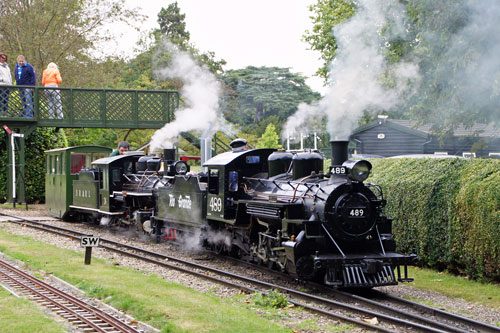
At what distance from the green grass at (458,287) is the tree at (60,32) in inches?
862

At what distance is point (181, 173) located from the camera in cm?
1462

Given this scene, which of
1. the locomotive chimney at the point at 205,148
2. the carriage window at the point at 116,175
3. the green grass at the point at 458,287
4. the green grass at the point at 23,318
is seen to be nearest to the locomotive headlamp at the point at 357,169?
the green grass at the point at 458,287

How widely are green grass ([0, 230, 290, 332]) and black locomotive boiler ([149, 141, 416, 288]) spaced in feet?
5.15

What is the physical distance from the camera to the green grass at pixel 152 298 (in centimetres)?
683

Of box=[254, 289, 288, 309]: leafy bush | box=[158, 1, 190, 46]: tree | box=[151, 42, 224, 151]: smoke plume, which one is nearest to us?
box=[254, 289, 288, 309]: leafy bush

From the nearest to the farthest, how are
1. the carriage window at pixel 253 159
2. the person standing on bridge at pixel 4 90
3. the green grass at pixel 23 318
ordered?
the green grass at pixel 23 318
the carriage window at pixel 253 159
the person standing on bridge at pixel 4 90

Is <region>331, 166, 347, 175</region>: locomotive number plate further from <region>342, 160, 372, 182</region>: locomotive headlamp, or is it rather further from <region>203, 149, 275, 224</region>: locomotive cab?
<region>203, 149, 275, 224</region>: locomotive cab

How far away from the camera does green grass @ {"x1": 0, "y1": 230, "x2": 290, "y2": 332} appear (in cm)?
683

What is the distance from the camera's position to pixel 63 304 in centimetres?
793

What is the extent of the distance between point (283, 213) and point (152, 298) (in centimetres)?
269

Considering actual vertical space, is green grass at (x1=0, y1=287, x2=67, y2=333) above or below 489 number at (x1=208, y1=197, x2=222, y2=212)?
below

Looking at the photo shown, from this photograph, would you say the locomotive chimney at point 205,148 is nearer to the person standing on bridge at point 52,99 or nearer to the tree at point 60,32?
the person standing on bridge at point 52,99

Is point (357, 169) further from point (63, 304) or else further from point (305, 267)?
point (63, 304)

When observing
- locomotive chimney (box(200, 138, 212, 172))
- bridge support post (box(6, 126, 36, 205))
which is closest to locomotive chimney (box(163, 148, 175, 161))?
locomotive chimney (box(200, 138, 212, 172))
